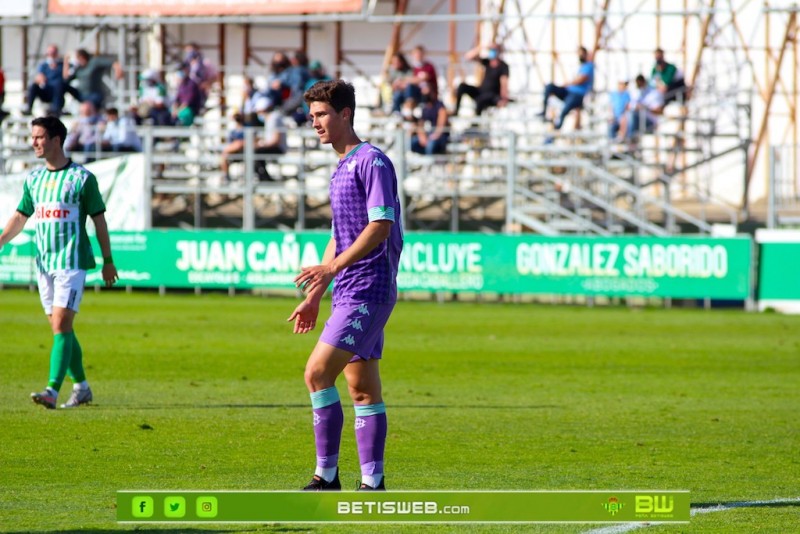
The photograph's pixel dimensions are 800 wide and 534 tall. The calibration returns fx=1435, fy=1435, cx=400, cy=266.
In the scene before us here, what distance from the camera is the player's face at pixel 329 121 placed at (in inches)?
276

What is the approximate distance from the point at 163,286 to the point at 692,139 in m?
13.4

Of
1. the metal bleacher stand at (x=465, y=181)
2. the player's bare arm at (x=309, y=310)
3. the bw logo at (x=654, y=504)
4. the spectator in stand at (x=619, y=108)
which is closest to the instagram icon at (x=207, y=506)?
the player's bare arm at (x=309, y=310)

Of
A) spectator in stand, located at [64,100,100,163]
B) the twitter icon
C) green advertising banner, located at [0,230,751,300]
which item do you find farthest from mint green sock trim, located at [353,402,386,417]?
spectator in stand, located at [64,100,100,163]

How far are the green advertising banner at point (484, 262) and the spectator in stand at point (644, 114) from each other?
16.7ft

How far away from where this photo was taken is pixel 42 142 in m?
10.7

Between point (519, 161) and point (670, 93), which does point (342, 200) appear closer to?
point (519, 161)

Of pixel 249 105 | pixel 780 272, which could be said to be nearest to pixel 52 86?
pixel 249 105

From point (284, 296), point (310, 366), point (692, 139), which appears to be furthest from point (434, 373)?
point (692, 139)

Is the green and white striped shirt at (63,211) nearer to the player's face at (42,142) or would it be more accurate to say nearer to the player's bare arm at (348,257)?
the player's face at (42,142)

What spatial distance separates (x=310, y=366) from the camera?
7102mm

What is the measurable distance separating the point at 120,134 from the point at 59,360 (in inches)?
716

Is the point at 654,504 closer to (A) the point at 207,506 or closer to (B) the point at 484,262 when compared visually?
(A) the point at 207,506

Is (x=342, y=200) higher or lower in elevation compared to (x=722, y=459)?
higher

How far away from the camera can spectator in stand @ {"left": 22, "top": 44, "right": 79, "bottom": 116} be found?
30406mm
